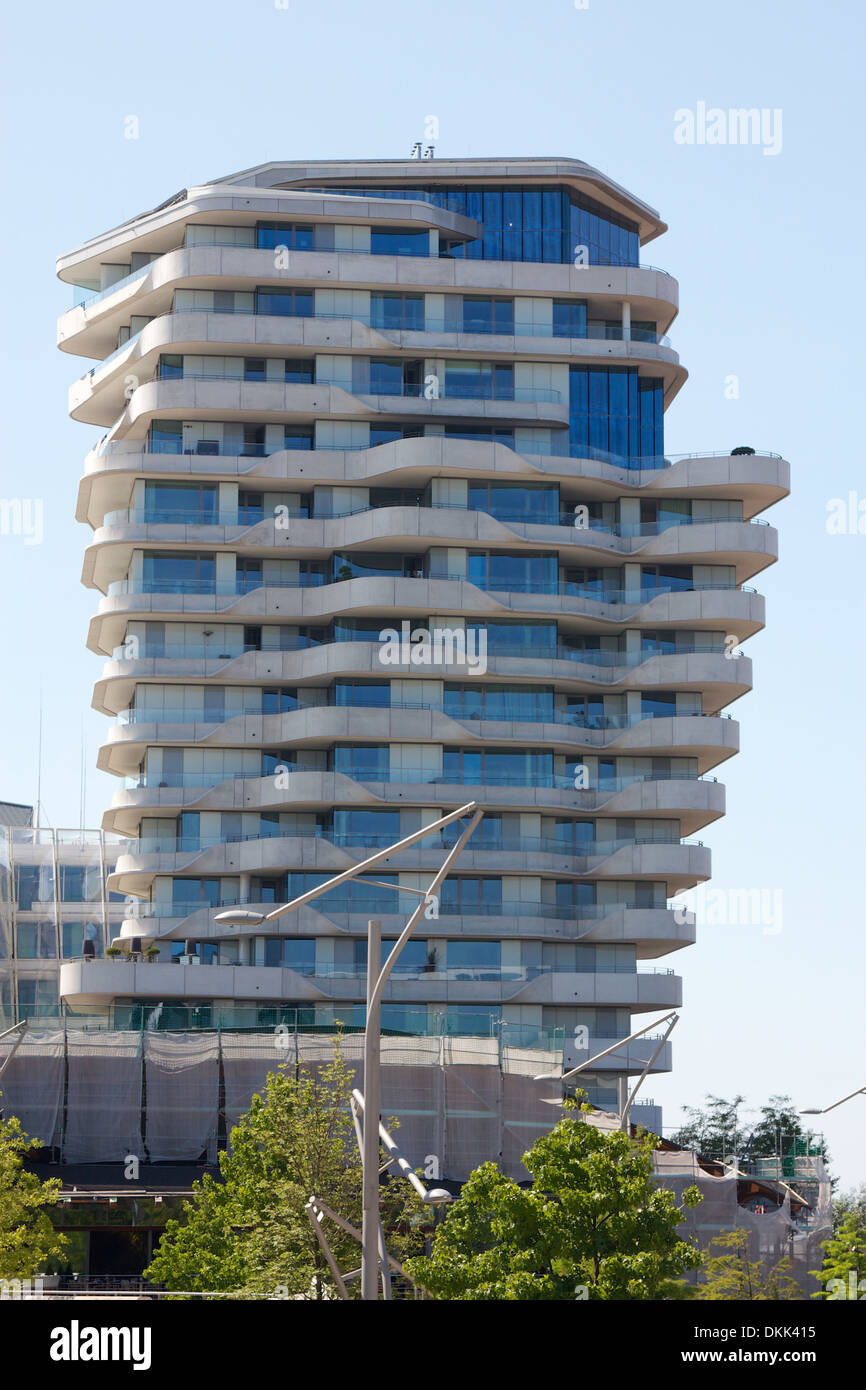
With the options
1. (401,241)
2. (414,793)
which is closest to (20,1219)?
(414,793)

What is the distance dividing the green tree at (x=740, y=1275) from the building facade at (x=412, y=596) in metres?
33.4

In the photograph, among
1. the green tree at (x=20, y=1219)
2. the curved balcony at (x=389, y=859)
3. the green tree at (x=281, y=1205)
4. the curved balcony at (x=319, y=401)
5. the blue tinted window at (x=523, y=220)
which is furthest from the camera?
the blue tinted window at (x=523, y=220)

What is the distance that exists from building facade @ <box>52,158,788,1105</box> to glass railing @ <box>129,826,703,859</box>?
186 millimetres

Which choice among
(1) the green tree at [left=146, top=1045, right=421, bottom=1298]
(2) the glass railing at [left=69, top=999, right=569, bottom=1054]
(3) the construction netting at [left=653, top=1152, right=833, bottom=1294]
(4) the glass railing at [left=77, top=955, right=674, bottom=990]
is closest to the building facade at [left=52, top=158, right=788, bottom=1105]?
(4) the glass railing at [left=77, top=955, right=674, bottom=990]

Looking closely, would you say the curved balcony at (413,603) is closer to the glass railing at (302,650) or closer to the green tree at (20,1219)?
the glass railing at (302,650)

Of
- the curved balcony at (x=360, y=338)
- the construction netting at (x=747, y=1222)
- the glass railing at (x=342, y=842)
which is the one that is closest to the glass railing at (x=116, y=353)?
the curved balcony at (x=360, y=338)

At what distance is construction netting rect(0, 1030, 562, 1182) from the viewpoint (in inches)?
2466

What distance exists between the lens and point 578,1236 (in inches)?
1308

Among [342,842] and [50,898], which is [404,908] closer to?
[342,842]

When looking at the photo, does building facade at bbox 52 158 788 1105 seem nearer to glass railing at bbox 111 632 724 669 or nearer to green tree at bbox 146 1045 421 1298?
glass railing at bbox 111 632 724 669

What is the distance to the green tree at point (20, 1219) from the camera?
43.7m
